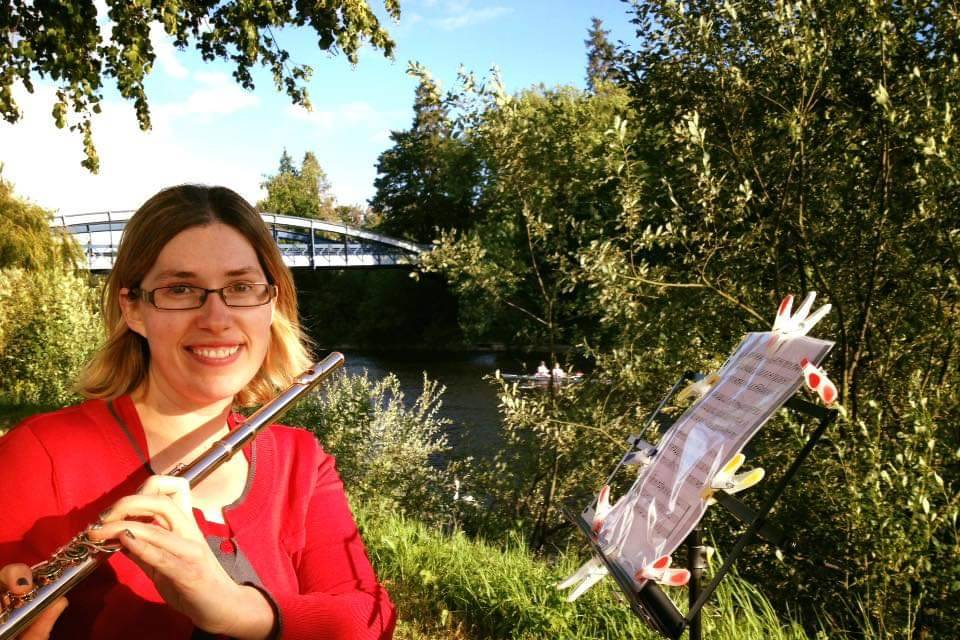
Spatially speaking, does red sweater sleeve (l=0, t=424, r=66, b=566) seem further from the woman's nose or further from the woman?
the woman's nose

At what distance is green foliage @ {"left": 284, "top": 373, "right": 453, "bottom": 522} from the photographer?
603 cm

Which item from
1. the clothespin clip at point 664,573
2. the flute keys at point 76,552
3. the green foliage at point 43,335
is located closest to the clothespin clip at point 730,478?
the clothespin clip at point 664,573

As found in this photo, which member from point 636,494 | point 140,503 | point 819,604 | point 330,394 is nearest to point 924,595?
point 819,604

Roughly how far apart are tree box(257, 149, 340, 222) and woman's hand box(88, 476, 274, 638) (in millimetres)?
67395

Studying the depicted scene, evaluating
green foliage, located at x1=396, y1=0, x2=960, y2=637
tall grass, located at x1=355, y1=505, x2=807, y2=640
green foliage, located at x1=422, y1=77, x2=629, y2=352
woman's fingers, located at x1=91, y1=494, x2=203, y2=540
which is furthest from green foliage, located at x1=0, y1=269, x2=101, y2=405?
woman's fingers, located at x1=91, y1=494, x2=203, y2=540

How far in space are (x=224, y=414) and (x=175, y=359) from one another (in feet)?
0.72

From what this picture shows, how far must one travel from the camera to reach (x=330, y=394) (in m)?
6.23

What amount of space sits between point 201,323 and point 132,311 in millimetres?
190

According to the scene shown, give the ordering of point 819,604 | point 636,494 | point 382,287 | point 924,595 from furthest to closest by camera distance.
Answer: point 382,287 < point 819,604 < point 924,595 < point 636,494

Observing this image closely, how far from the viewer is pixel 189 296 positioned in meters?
1.61

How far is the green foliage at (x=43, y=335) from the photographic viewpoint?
10453 millimetres

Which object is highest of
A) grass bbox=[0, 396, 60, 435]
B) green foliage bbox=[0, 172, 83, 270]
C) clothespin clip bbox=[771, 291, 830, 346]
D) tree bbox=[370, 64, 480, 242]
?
tree bbox=[370, 64, 480, 242]

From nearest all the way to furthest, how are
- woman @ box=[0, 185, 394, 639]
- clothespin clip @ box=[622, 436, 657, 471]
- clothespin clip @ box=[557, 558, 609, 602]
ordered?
woman @ box=[0, 185, 394, 639], clothespin clip @ box=[557, 558, 609, 602], clothespin clip @ box=[622, 436, 657, 471]

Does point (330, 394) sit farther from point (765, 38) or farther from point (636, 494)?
point (636, 494)
